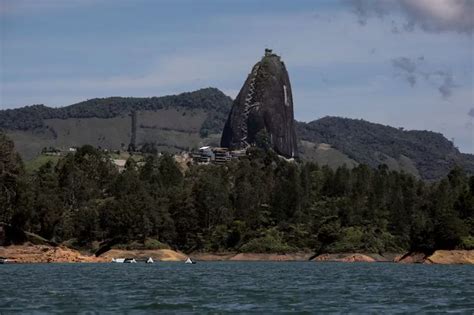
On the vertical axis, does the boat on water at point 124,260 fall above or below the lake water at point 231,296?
below

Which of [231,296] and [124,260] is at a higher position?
[231,296]

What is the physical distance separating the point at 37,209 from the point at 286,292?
390ft

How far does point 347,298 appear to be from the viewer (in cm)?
6431

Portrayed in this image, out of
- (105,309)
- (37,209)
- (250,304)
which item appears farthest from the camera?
(37,209)

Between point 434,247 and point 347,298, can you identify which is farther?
point 434,247

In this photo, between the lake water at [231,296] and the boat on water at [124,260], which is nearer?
the lake water at [231,296]

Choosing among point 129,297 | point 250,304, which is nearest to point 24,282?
point 129,297

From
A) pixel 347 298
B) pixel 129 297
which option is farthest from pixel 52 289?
pixel 347 298

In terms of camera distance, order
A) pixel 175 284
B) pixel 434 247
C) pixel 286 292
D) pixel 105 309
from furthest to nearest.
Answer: pixel 434 247 < pixel 175 284 < pixel 286 292 < pixel 105 309

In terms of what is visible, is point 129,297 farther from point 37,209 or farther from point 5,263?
point 37,209

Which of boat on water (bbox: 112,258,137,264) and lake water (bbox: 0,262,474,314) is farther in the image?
boat on water (bbox: 112,258,137,264)

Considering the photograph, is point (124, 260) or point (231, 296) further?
point (124, 260)

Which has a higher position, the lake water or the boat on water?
the lake water

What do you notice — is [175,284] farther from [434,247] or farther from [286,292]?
[434,247]
